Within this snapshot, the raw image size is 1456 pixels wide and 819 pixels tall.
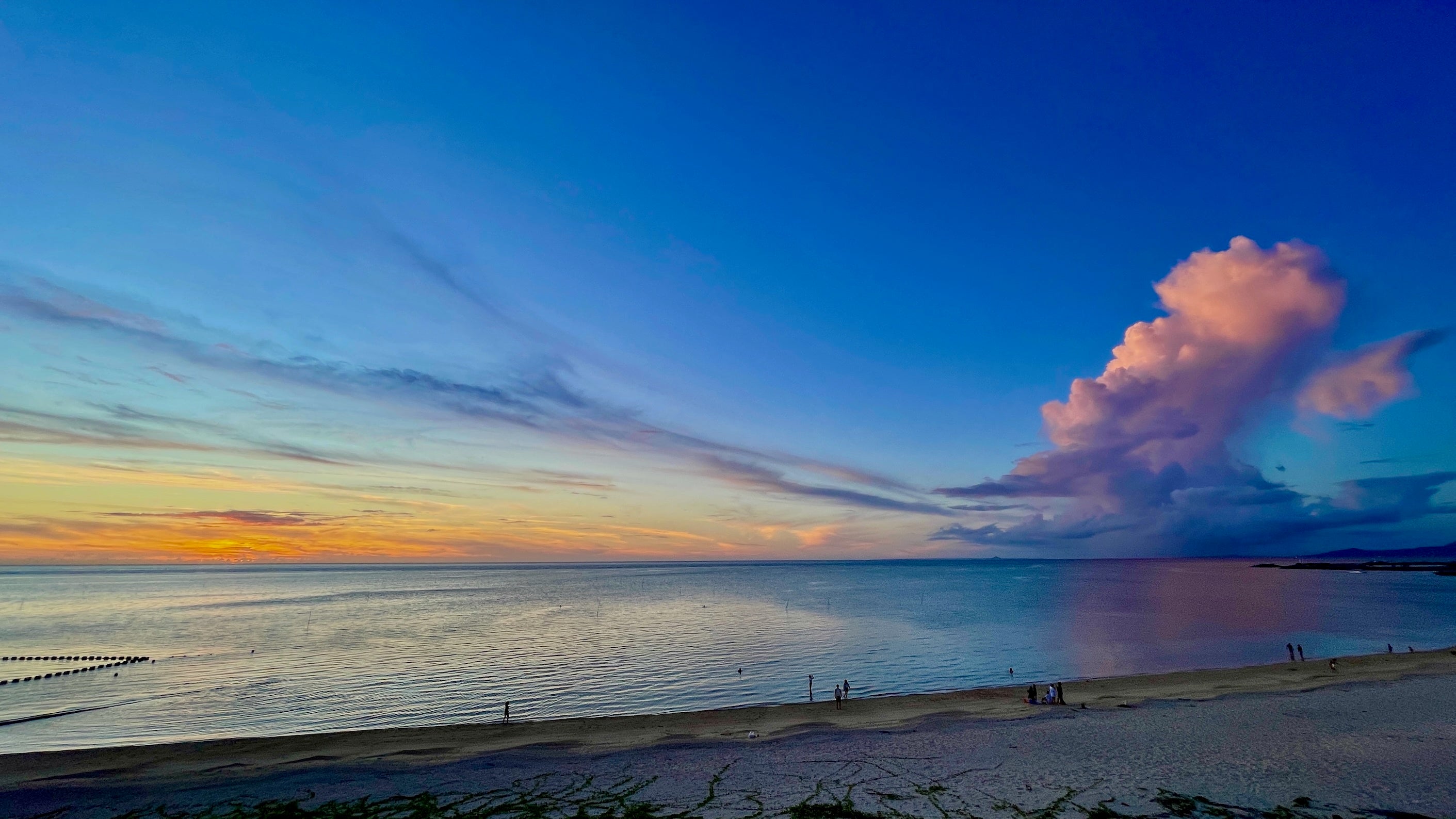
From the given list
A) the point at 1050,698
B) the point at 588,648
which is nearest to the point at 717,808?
the point at 1050,698

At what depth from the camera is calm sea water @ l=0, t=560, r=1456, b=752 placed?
40250 mm

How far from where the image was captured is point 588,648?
6369cm

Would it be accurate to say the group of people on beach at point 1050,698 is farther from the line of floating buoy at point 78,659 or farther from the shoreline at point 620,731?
the line of floating buoy at point 78,659

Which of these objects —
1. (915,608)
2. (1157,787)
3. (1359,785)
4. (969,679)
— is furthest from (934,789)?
(915,608)

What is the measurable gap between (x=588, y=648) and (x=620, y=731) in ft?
109

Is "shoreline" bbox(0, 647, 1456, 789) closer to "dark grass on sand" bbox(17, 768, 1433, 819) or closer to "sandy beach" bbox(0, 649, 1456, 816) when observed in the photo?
"sandy beach" bbox(0, 649, 1456, 816)

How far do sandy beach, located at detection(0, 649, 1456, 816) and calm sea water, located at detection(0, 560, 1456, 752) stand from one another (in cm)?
628

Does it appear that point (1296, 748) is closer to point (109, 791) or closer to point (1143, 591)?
point (109, 791)

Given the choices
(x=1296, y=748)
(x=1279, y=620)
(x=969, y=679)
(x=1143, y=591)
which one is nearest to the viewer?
(x=1296, y=748)

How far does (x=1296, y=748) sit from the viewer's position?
82.2 ft

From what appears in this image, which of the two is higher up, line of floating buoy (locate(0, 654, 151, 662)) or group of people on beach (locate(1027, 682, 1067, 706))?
group of people on beach (locate(1027, 682, 1067, 706))

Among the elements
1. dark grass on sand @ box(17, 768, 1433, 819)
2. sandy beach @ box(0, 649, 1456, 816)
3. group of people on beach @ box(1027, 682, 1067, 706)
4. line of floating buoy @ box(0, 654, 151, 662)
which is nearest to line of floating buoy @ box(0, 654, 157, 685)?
line of floating buoy @ box(0, 654, 151, 662)

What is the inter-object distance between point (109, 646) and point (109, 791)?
66.7 meters

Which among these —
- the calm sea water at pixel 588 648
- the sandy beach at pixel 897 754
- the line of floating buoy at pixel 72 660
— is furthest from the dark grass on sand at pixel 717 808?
the line of floating buoy at pixel 72 660
